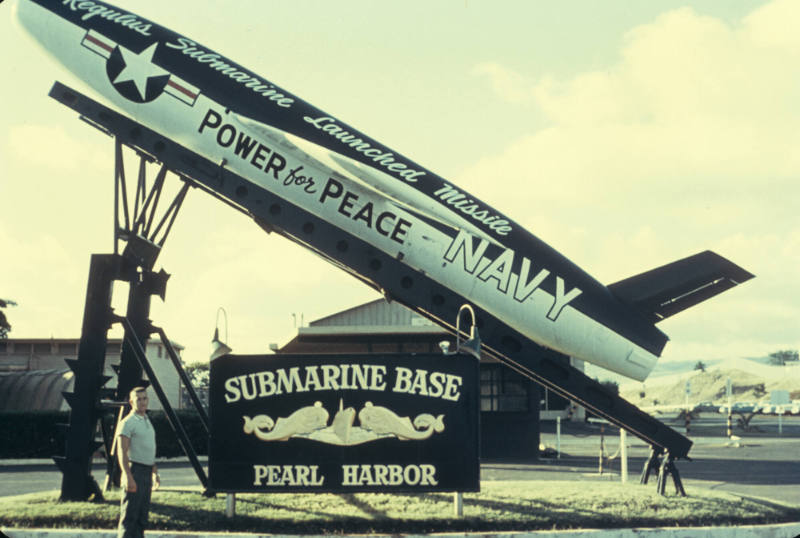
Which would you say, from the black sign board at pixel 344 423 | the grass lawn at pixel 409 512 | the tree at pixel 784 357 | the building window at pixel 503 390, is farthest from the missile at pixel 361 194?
the tree at pixel 784 357

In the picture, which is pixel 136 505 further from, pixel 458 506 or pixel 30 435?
pixel 30 435

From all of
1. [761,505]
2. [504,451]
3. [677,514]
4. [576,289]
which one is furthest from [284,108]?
[504,451]

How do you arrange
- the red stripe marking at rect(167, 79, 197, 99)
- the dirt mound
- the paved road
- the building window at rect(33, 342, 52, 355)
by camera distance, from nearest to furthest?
the red stripe marking at rect(167, 79, 197, 99), the paved road, the building window at rect(33, 342, 52, 355), the dirt mound

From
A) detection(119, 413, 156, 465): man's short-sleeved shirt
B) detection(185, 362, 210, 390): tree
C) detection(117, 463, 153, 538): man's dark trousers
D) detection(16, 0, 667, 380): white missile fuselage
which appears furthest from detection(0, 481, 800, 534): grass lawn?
detection(185, 362, 210, 390): tree

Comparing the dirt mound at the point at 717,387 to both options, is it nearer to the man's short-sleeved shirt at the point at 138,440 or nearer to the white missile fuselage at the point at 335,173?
the white missile fuselage at the point at 335,173

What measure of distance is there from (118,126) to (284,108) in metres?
2.47

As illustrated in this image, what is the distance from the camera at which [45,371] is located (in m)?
28.9

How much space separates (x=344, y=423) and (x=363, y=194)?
345 cm

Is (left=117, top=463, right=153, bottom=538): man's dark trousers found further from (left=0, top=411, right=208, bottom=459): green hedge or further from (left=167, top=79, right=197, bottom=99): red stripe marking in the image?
(left=0, top=411, right=208, bottom=459): green hedge

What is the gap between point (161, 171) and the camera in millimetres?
12469

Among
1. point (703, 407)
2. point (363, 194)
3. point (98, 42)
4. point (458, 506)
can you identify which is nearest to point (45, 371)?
point (98, 42)

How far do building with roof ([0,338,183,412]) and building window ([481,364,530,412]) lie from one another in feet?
34.8

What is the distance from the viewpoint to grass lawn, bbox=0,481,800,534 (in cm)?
984

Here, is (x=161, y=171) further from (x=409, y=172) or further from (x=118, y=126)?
(x=409, y=172)
